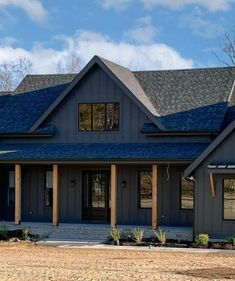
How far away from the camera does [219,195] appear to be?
72.9 ft

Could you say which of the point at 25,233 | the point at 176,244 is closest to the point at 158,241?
the point at 176,244

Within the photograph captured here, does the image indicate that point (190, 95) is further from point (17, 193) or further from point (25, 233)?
point (25, 233)

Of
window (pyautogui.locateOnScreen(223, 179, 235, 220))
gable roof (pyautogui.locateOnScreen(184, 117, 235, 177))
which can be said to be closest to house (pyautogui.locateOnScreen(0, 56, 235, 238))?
gable roof (pyautogui.locateOnScreen(184, 117, 235, 177))

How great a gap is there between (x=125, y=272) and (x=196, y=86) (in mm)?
14884

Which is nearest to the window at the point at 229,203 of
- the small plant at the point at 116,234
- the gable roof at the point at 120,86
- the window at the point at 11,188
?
the small plant at the point at 116,234

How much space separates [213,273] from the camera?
14312mm

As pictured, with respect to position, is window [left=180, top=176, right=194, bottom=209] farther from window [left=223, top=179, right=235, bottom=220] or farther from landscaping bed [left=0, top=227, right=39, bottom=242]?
landscaping bed [left=0, top=227, right=39, bottom=242]

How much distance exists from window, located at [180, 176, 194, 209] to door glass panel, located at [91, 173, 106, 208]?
3.53m

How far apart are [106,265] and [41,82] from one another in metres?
15.9

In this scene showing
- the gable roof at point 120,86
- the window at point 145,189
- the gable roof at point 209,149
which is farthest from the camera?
the gable roof at point 120,86

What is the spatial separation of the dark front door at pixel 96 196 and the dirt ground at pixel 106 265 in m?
5.11

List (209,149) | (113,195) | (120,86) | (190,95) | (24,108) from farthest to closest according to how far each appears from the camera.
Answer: (24,108)
(190,95)
(120,86)
(113,195)
(209,149)

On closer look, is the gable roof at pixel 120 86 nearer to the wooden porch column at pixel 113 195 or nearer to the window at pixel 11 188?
the window at pixel 11 188

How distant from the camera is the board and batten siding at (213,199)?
2203cm
